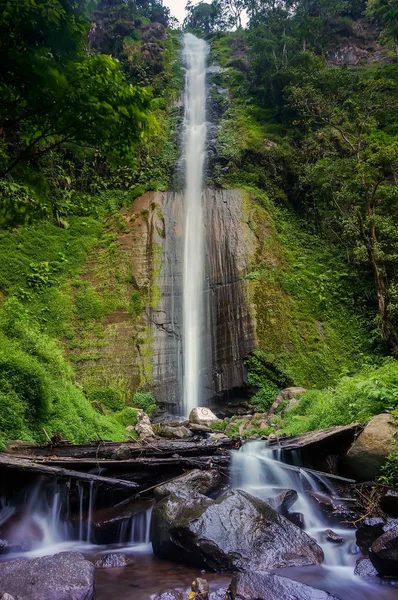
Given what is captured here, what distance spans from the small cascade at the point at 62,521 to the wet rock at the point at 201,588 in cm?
210

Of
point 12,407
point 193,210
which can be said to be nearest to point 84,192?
point 193,210

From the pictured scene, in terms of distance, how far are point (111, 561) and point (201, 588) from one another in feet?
5.53

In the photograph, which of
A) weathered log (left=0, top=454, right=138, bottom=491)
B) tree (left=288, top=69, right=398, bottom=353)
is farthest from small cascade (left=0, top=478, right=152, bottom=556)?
tree (left=288, top=69, right=398, bottom=353)

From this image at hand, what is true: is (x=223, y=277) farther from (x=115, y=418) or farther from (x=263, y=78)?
(x=263, y=78)

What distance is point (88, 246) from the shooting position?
794 inches

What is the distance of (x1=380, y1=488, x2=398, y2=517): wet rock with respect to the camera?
5547mm

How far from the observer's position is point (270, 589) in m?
3.56

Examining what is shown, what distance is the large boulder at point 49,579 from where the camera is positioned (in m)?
3.53

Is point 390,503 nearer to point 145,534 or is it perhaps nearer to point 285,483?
point 285,483

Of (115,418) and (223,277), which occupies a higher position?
(223,277)

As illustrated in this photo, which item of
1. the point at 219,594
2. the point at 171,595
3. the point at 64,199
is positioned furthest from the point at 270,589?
the point at 64,199

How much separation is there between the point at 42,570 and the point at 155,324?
13.8m

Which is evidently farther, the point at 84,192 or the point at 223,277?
the point at 84,192

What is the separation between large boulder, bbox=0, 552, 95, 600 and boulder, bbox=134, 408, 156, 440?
6.71 m
